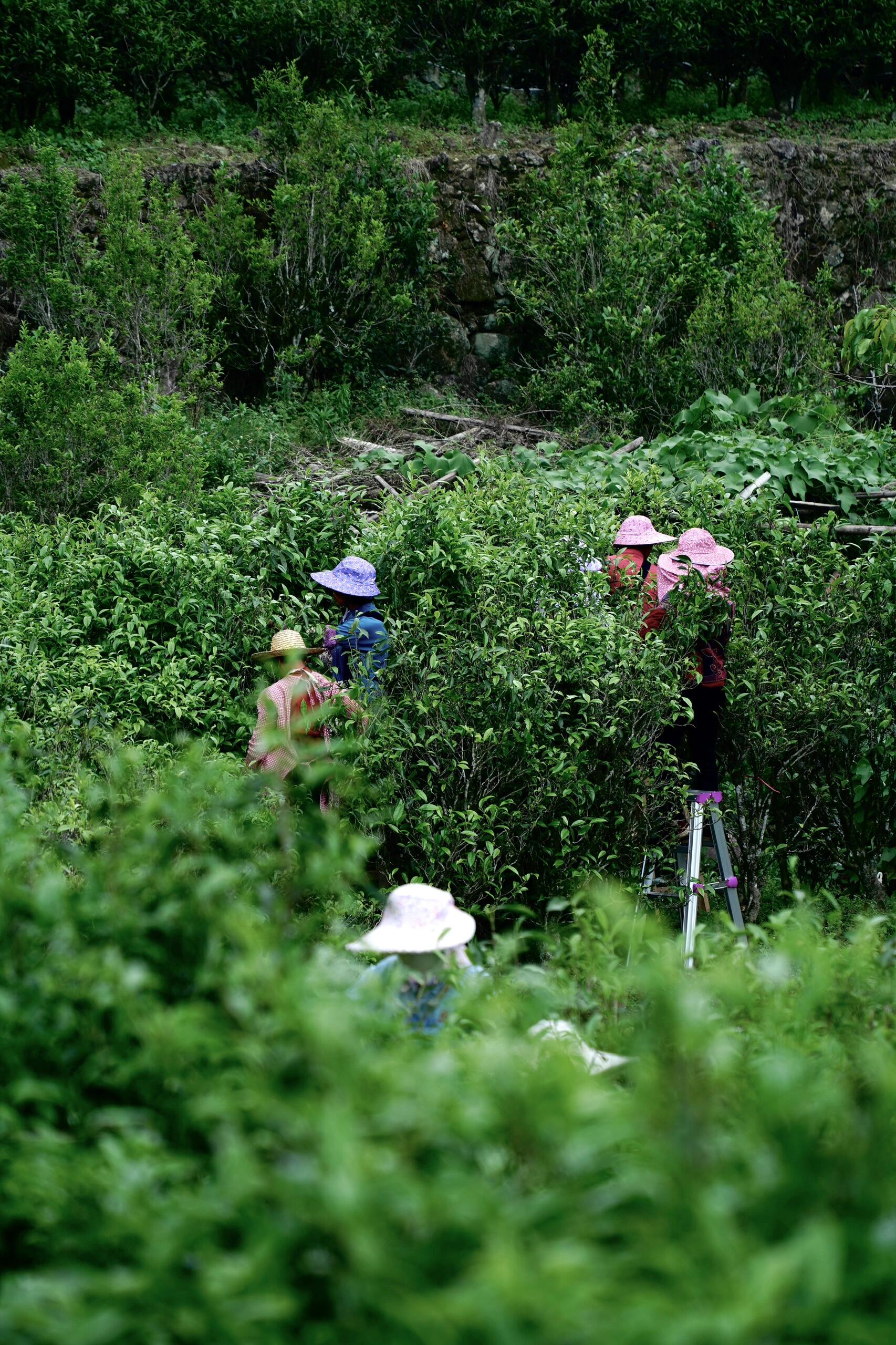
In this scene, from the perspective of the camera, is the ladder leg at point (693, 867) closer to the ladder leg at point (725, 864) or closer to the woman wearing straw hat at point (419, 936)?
the ladder leg at point (725, 864)

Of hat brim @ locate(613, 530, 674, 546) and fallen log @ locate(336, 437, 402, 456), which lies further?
fallen log @ locate(336, 437, 402, 456)

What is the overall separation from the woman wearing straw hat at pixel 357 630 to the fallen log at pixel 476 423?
5.79 metres

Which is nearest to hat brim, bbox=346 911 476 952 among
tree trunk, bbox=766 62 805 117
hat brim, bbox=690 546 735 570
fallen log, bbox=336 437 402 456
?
hat brim, bbox=690 546 735 570

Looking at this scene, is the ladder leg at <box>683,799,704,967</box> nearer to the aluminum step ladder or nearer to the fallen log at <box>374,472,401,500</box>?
the aluminum step ladder

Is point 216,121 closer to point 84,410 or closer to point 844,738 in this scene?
point 84,410

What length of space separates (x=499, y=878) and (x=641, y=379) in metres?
8.23

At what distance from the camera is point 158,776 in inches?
175

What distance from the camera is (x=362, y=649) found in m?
5.23

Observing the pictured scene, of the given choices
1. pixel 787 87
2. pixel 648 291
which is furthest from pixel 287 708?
pixel 787 87

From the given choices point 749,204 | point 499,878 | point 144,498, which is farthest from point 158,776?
point 749,204

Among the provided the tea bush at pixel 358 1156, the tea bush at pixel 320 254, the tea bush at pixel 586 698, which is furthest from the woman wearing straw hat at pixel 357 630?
the tea bush at pixel 320 254

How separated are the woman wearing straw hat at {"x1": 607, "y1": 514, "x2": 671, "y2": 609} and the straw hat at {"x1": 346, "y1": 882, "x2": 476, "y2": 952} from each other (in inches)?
111

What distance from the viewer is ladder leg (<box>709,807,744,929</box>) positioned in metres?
5.55

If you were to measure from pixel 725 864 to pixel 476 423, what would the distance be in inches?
268
